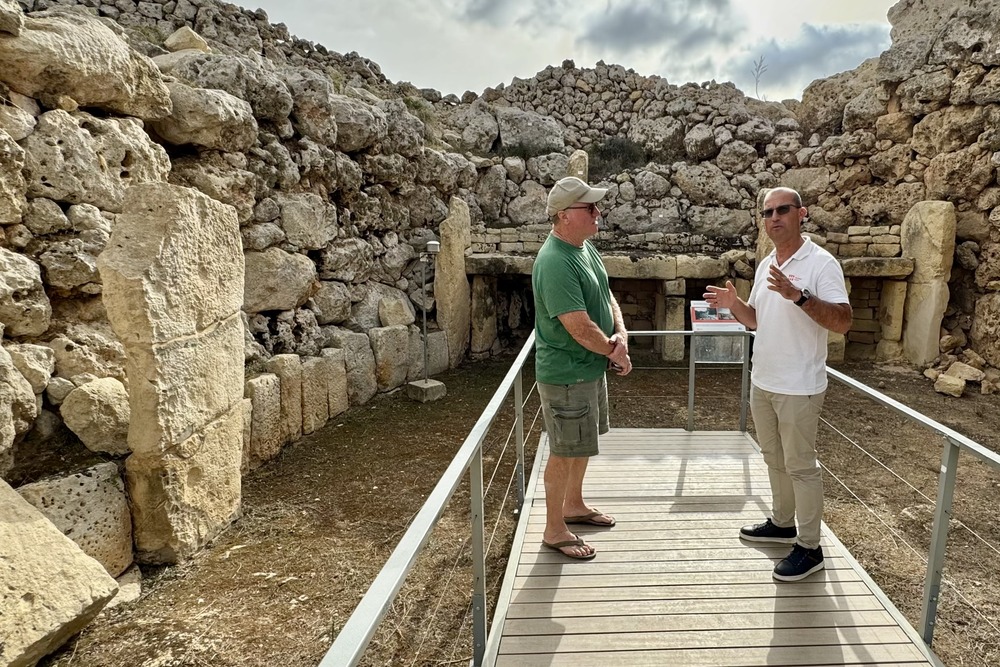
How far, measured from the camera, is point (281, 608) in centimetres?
331

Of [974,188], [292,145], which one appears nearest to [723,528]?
[292,145]

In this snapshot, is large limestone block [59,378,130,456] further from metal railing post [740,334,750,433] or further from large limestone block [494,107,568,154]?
large limestone block [494,107,568,154]

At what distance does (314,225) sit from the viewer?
6055mm

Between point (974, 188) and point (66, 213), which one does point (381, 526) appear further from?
point (974, 188)

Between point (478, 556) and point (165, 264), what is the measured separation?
2.50 meters

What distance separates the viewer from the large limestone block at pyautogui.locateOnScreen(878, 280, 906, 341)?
27.7 ft

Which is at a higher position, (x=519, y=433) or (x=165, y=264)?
(x=165, y=264)

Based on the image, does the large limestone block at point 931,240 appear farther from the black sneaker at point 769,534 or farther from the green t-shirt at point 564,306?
the green t-shirt at point 564,306

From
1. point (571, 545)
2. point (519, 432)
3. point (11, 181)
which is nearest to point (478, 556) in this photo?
point (571, 545)

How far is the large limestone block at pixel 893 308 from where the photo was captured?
8.45 metres

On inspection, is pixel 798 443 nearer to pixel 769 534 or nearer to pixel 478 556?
pixel 769 534

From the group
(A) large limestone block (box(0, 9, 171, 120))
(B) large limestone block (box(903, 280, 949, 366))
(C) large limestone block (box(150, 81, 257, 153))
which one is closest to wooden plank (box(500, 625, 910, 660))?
(A) large limestone block (box(0, 9, 171, 120))

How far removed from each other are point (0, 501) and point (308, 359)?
10.4 feet

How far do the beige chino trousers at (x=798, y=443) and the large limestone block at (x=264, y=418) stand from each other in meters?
3.95
